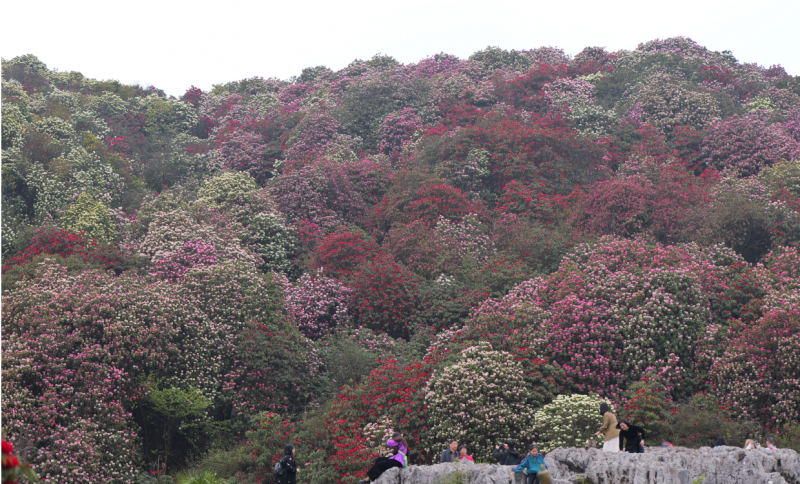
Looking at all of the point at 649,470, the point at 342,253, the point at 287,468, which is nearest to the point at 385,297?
the point at 342,253

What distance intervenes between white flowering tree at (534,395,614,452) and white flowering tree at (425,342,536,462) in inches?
17.9

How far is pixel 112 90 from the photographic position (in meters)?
53.9

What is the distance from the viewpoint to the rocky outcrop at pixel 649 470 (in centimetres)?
1048

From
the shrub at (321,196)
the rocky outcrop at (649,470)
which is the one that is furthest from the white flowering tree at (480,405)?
the shrub at (321,196)

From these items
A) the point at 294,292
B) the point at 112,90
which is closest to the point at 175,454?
the point at 294,292

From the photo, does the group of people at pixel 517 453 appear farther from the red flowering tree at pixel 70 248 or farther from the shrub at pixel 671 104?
the shrub at pixel 671 104

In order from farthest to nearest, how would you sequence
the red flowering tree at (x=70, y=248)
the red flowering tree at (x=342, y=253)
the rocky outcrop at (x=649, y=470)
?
1. the red flowering tree at (x=342, y=253)
2. the red flowering tree at (x=70, y=248)
3. the rocky outcrop at (x=649, y=470)

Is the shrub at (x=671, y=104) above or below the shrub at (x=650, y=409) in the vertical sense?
above

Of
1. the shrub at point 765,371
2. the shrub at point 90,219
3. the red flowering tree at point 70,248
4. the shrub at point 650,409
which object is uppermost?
the shrub at point 90,219

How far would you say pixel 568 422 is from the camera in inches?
668

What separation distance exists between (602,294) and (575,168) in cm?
1597

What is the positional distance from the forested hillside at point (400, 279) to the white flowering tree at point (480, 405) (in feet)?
0.25

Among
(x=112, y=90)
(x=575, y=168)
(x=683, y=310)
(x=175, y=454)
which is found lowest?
(x=175, y=454)

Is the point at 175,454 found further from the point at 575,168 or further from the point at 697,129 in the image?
the point at 697,129
